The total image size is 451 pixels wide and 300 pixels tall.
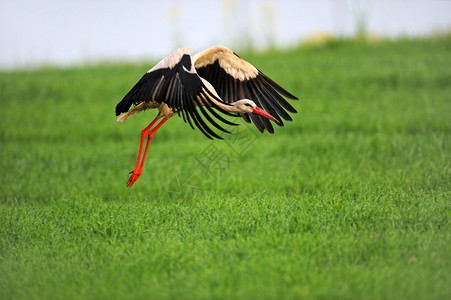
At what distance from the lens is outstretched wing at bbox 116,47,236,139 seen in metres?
4.93

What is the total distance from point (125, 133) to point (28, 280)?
631 cm

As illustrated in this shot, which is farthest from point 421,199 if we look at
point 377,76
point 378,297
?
point 377,76

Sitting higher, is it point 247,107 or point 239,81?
point 239,81

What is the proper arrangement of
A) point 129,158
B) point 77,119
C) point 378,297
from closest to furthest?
point 378,297
point 129,158
point 77,119

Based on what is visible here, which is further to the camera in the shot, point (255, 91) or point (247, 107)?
point (255, 91)

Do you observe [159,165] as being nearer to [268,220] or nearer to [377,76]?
[268,220]

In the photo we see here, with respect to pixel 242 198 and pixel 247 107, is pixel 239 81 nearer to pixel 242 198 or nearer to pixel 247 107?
pixel 247 107

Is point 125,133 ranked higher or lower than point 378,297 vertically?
higher

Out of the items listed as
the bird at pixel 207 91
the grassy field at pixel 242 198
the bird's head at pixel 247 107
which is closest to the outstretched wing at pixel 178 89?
the bird at pixel 207 91

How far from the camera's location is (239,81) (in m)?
6.10

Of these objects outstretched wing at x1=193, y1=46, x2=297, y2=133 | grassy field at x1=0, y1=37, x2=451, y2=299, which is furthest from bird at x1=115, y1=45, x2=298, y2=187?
grassy field at x1=0, y1=37, x2=451, y2=299

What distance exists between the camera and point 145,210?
18.7 ft

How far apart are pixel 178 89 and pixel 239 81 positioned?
50.5 inches

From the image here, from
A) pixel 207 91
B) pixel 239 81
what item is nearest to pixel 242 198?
pixel 239 81
